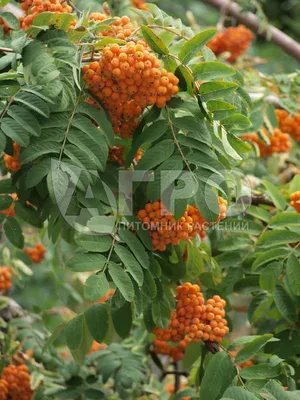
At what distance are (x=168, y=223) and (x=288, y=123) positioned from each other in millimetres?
1229

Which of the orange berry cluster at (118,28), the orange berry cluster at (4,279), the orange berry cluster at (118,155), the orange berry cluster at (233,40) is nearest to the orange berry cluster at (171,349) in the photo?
the orange berry cluster at (4,279)

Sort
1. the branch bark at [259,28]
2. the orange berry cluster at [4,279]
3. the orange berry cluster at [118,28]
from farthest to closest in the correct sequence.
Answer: the branch bark at [259,28]
the orange berry cluster at [4,279]
the orange berry cluster at [118,28]

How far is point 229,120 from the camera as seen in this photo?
1.72m

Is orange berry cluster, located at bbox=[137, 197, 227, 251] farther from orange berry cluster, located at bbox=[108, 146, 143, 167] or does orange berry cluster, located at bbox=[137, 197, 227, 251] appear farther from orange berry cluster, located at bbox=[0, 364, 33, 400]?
orange berry cluster, located at bbox=[0, 364, 33, 400]

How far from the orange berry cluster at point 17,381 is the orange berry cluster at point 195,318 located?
2.00ft

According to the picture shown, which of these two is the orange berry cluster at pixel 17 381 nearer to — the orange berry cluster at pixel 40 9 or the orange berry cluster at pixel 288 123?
the orange berry cluster at pixel 40 9

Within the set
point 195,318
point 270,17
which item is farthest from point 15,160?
point 270,17

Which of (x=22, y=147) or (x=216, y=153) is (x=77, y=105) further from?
(x=216, y=153)

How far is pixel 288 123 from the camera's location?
2773mm

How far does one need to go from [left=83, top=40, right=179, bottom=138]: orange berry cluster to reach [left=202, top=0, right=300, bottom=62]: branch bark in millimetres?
1591

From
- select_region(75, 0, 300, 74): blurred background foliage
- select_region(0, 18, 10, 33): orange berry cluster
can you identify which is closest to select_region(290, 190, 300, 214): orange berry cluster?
select_region(0, 18, 10, 33): orange berry cluster

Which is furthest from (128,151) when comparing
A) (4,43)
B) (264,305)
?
(264,305)

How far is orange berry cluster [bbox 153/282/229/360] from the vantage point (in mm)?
1798

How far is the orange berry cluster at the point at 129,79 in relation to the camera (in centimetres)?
156
